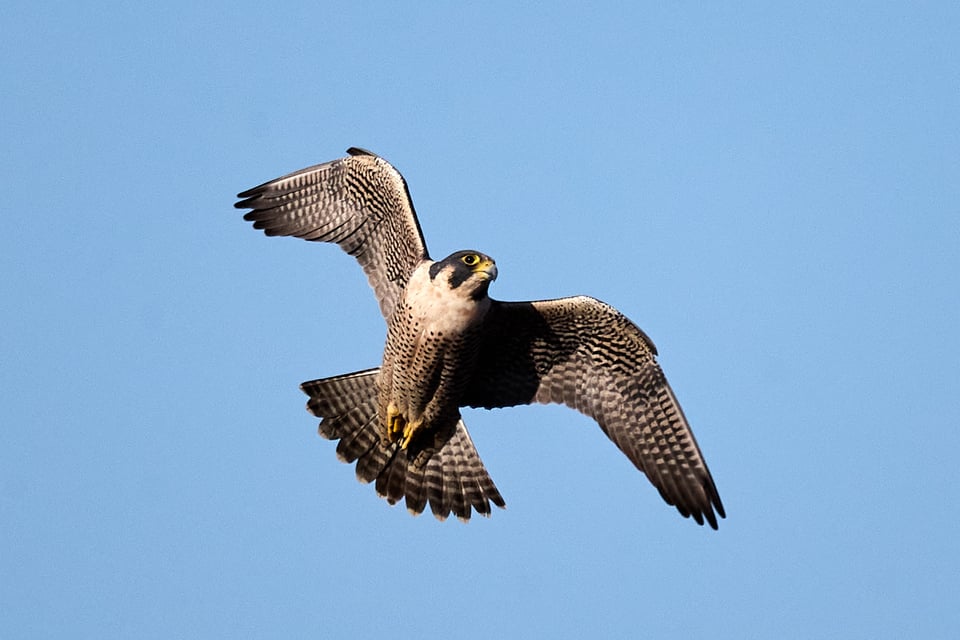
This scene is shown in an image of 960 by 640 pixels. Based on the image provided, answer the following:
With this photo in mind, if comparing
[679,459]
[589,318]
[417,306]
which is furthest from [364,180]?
[679,459]

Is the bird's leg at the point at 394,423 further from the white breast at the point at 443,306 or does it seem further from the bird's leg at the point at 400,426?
the white breast at the point at 443,306

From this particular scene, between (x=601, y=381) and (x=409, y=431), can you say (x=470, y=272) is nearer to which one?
(x=601, y=381)

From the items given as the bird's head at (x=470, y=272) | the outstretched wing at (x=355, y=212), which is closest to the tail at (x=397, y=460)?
the outstretched wing at (x=355, y=212)

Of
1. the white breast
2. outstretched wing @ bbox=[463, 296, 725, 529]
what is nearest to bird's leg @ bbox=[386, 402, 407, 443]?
outstretched wing @ bbox=[463, 296, 725, 529]

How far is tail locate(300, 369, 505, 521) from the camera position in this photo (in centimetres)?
1149

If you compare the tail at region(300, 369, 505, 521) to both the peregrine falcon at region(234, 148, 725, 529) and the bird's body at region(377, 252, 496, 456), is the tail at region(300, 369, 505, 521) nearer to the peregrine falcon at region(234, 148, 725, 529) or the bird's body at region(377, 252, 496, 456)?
the peregrine falcon at region(234, 148, 725, 529)

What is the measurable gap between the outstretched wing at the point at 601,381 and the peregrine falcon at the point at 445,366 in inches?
0.4

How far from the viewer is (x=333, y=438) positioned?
11.5 metres

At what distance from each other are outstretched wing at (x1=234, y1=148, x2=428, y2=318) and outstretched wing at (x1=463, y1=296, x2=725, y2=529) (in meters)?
1.00

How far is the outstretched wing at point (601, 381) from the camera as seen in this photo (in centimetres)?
1070

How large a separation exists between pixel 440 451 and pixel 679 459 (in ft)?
6.76

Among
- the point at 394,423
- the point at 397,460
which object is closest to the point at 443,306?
the point at 394,423

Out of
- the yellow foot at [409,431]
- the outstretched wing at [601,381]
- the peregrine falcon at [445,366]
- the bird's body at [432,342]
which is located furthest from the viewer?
the yellow foot at [409,431]

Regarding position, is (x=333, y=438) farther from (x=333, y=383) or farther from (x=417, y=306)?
(x=417, y=306)
